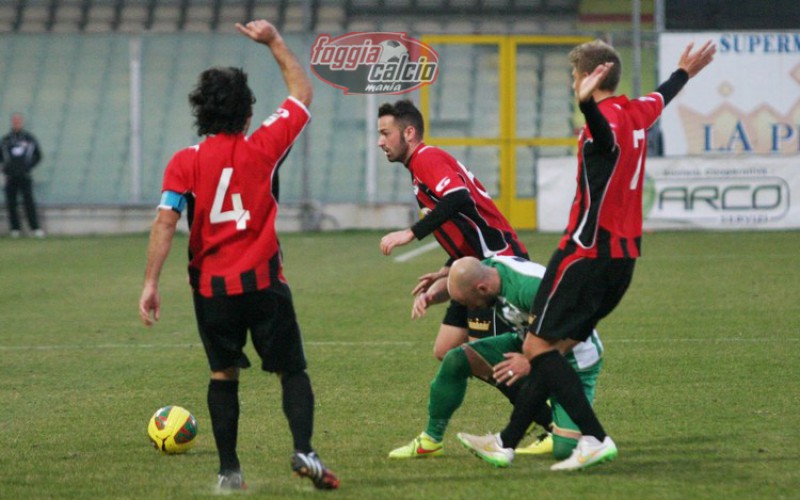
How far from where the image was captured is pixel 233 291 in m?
5.52

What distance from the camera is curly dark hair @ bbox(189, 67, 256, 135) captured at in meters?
5.46

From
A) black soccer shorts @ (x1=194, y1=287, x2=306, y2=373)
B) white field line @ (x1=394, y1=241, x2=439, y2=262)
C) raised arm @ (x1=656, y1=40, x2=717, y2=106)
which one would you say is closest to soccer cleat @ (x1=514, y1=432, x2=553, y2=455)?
black soccer shorts @ (x1=194, y1=287, x2=306, y2=373)

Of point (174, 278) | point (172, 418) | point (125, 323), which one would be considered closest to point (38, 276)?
point (174, 278)

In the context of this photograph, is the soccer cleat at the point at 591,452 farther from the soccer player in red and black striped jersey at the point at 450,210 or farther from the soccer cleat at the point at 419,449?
the soccer player in red and black striped jersey at the point at 450,210

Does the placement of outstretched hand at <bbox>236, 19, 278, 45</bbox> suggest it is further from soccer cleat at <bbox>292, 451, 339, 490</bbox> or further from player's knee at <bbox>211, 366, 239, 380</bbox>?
soccer cleat at <bbox>292, 451, 339, 490</bbox>

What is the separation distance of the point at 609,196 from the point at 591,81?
1.78 ft

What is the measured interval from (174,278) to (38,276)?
1722 millimetres

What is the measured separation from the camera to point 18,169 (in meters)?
23.1

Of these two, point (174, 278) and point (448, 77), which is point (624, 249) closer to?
point (174, 278)

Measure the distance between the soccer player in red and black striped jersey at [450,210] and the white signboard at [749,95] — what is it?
1667 centimetres

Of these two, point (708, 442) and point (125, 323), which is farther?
point (125, 323)

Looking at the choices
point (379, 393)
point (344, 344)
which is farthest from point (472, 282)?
point (344, 344)

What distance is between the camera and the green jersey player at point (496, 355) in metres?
5.96

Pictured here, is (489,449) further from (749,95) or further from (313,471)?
(749,95)
